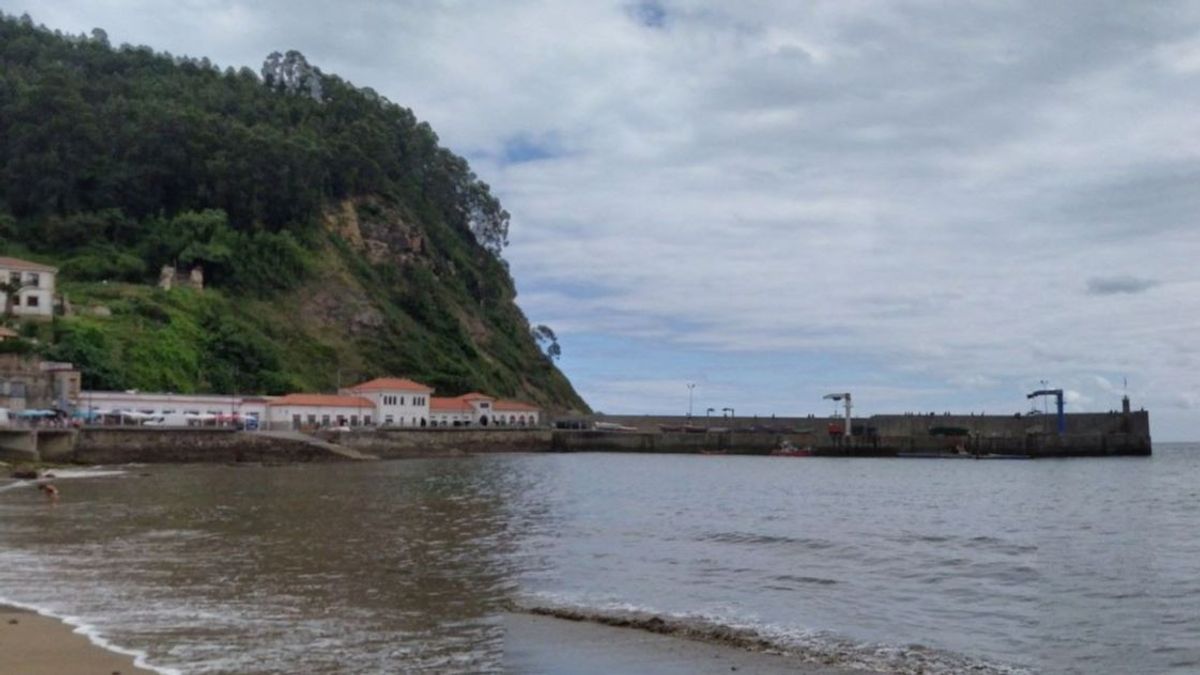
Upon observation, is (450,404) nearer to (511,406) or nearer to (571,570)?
(511,406)

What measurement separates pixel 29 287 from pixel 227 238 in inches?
874

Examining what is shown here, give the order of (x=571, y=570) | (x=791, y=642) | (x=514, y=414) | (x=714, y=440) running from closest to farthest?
(x=791, y=642), (x=571, y=570), (x=514, y=414), (x=714, y=440)

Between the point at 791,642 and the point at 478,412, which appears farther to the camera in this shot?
the point at 478,412

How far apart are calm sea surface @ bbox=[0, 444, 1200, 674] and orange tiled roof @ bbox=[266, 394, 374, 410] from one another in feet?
104

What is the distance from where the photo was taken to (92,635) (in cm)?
1401

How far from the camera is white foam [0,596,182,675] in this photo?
12.2 metres

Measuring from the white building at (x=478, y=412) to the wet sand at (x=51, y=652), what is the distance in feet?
258

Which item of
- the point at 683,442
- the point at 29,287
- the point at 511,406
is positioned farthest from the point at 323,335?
the point at 683,442

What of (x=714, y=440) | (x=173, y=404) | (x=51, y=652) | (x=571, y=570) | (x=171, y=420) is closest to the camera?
(x=51, y=652)

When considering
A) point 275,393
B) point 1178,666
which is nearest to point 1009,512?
point 1178,666

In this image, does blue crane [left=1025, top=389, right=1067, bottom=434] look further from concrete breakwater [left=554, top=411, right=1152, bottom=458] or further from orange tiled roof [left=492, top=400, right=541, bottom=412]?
orange tiled roof [left=492, top=400, right=541, bottom=412]

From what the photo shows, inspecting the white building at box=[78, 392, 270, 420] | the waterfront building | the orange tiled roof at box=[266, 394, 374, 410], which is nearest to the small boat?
the orange tiled roof at box=[266, 394, 374, 410]

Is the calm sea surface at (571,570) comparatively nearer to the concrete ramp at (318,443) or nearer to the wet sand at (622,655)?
the wet sand at (622,655)

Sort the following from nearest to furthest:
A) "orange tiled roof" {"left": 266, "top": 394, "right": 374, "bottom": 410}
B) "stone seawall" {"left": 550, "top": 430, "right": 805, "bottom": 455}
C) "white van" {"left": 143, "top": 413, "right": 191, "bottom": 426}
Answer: "white van" {"left": 143, "top": 413, "right": 191, "bottom": 426}, "orange tiled roof" {"left": 266, "top": 394, "right": 374, "bottom": 410}, "stone seawall" {"left": 550, "top": 430, "right": 805, "bottom": 455}
